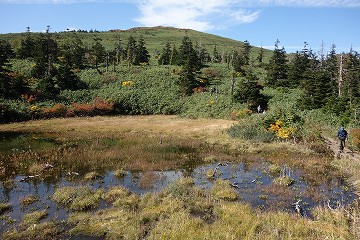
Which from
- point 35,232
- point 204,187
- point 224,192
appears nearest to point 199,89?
point 204,187

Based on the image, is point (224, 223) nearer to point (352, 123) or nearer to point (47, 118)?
point (352, 123)

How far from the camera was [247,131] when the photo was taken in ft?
109

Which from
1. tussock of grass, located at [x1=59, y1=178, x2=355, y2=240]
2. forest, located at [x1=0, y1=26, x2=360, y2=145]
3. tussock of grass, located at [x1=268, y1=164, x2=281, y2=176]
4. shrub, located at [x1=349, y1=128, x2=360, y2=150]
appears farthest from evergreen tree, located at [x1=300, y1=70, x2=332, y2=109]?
tussock of grass, located at [x1=59, y1=178, x2=355, y2=240]

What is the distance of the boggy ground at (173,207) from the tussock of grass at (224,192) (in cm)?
5

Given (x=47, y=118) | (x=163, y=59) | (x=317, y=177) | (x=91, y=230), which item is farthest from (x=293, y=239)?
(x=163, y=59)

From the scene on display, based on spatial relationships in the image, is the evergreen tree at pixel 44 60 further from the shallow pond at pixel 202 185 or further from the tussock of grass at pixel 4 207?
the tussock of grass at pixel 4 207

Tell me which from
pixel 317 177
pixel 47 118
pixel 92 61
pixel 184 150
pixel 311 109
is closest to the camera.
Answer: pixel 317 177

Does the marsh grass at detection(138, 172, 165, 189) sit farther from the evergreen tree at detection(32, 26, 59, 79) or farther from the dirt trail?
the evergreen tree at detection(32, 26, 59, 79)

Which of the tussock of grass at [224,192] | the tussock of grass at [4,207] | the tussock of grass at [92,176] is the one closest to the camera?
the tussock of grass at [4,207]

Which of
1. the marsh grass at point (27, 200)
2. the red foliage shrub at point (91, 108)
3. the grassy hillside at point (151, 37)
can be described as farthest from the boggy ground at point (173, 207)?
the grassy hillside at point (151, 37)

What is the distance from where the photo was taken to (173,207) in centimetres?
1441

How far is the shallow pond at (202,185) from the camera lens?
15.3 meters

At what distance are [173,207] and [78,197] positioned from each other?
508cm

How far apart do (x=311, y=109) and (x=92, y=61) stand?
57155 millimetres
